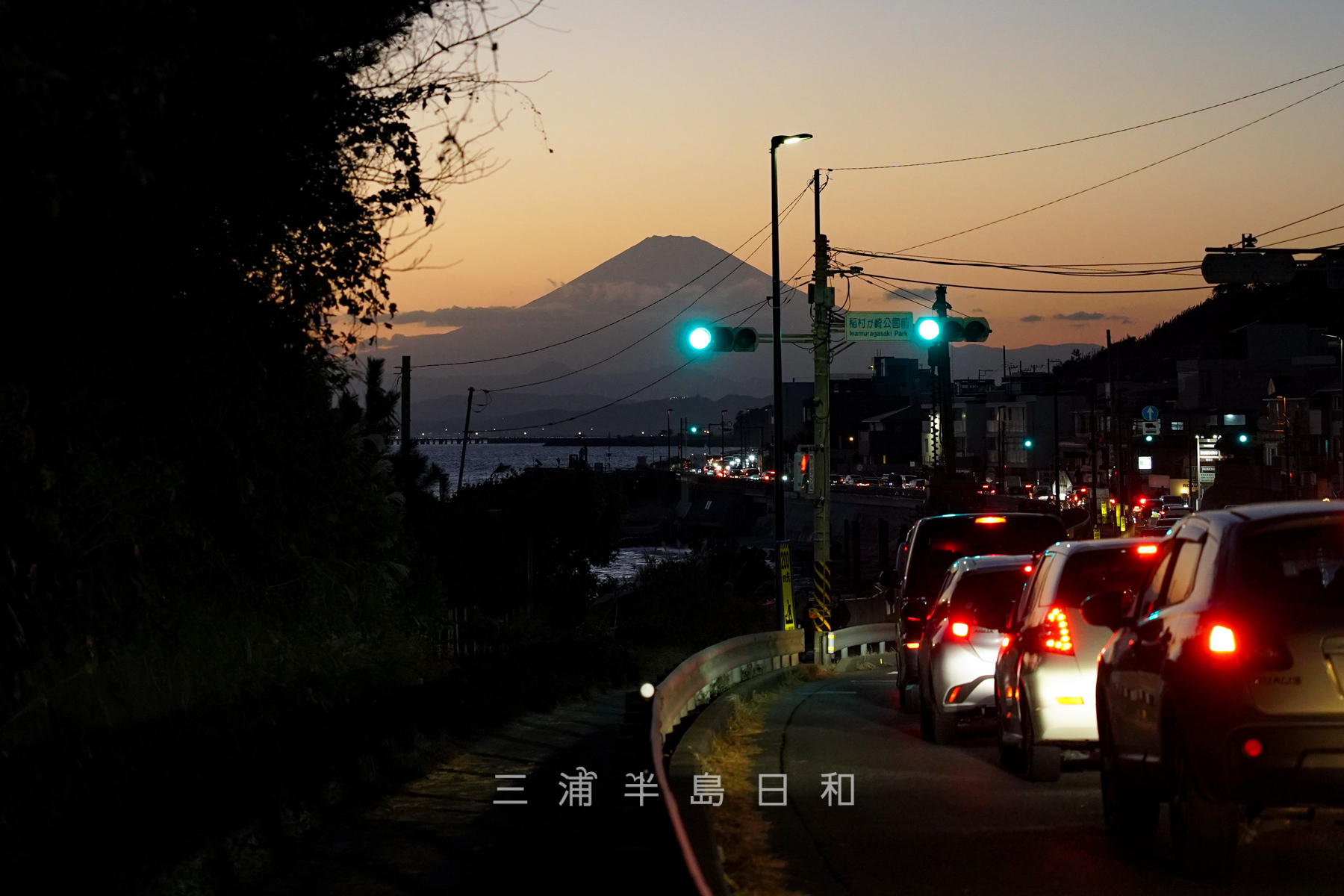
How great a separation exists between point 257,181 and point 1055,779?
7149 mm

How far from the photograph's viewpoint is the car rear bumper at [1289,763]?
21.7 feet

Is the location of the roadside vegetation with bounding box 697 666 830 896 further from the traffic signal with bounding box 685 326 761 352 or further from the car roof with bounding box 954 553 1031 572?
the traffic signal with bounding box 685 326 761 352

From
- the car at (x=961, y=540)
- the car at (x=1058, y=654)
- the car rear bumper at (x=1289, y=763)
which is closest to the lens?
the car rear bumper at (x=1289, y=763)

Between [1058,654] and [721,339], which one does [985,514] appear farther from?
[1058,654]

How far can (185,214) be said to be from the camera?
389 inches

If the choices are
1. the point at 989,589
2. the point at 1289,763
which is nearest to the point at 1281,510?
the point at 1289,763

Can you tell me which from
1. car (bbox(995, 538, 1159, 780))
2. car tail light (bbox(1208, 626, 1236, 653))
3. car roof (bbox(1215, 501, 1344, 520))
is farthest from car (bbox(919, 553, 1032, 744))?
car tail light (bbox(1208, 626, 1236, 653))

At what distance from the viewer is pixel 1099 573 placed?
37.1 ft

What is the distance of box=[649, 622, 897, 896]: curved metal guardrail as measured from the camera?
7031 millimetres

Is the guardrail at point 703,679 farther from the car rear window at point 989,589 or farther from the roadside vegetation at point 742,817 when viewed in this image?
the car rear window at point 989,589

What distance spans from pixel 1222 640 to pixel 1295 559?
832 millimetres

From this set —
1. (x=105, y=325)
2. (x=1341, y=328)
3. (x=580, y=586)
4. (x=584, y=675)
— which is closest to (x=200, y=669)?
(x=105, y=325)

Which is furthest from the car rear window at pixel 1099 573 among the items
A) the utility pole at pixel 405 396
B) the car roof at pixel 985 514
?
the utility pole at pixel 405 396

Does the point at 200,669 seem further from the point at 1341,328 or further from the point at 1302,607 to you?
the point at 1341,328
